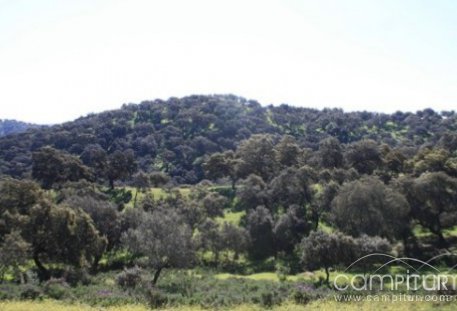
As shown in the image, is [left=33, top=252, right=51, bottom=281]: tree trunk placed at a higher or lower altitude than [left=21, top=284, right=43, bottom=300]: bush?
lower

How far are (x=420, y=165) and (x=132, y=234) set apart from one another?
50.8m

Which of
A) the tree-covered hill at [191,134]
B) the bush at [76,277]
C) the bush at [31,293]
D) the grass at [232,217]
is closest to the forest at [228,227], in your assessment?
the bush at [31,293]

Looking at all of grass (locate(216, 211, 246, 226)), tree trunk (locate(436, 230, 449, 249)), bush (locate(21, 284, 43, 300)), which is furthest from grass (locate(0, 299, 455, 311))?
grass (locate(216, 211, 246, 226))

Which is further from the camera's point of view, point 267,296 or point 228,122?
point 228,122

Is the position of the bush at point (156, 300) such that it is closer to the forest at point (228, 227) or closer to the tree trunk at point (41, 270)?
the forest at point (228, 227)

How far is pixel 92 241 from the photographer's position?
50250mm

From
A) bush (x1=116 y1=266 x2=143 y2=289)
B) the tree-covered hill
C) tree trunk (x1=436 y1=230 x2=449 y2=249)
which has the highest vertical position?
the tree-covered hill

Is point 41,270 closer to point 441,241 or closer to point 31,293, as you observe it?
point 31,293

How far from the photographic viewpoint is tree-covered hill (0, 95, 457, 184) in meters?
149

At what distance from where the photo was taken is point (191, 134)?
17188 cm

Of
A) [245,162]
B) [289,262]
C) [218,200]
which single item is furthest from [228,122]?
[289,262]

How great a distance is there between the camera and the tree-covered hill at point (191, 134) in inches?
5861

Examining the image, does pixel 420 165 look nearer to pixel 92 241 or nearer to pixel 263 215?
pixel 263 215

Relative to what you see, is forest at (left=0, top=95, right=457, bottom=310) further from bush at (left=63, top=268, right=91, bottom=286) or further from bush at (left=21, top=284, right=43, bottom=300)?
bush at (left=63, top=268, right=91, bottom=286)
